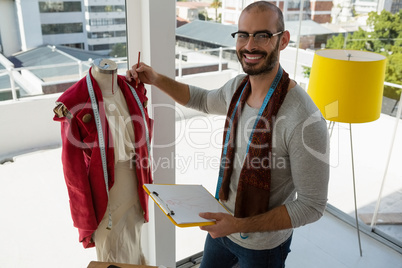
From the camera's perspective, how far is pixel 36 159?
6.30ft

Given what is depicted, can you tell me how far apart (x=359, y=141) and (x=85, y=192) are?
232cm

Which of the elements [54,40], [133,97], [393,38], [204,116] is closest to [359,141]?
[393,38]

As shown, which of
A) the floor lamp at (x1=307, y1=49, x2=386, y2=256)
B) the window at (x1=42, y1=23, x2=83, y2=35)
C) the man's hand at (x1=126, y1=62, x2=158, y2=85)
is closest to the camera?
the man's hand at (x1=126, y1=62, x2=158, y2=85)

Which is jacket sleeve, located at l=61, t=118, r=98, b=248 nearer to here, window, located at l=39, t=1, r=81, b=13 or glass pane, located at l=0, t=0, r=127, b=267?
Result: glass pane, located at l=0, t=0, r=127, b=267

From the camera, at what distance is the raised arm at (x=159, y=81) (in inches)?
64.8

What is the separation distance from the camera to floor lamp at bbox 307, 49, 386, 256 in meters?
2.07

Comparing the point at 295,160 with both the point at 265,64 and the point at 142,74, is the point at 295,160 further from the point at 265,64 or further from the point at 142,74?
the point at 142,74

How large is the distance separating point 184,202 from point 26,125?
0.90m

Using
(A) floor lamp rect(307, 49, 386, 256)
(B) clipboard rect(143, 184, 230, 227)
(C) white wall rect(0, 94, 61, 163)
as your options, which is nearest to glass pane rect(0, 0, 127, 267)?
(C) white wall rect(0, 94, 61, 163)

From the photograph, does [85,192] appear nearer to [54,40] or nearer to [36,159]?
[36,159]

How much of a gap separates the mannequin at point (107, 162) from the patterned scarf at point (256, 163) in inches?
15.1

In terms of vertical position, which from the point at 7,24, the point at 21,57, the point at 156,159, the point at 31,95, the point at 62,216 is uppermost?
the point at 7,24

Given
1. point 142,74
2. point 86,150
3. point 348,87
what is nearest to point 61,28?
point 142,74

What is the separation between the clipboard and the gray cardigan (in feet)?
0.57
